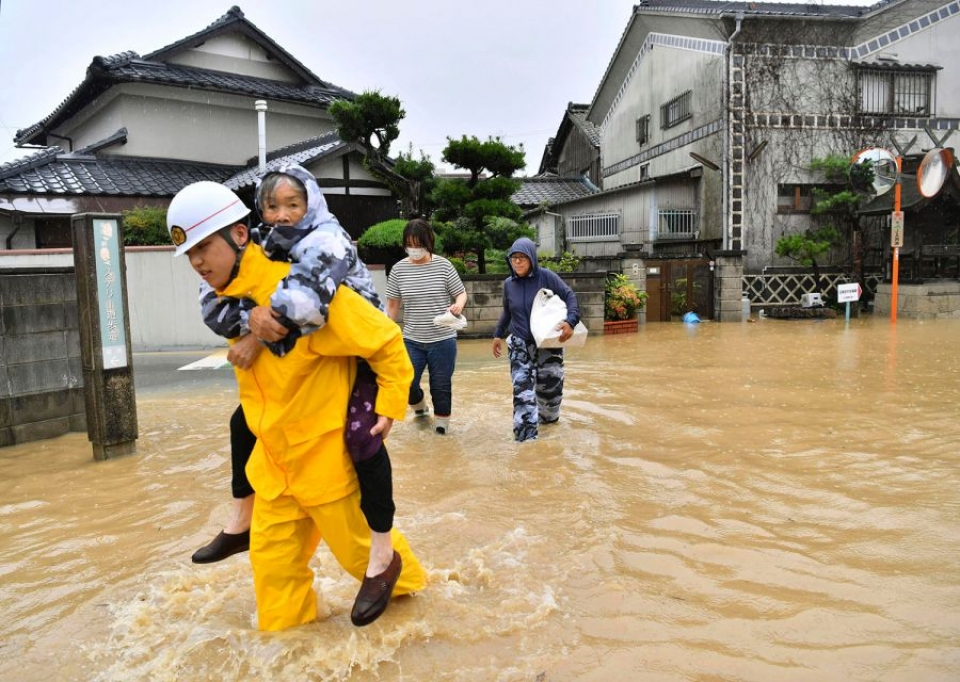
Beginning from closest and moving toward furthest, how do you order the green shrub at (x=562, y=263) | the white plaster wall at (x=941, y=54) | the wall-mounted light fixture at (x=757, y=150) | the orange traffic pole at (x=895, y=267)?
the green shrub at (x=562, y=263)
the orange traffic pole at (x=895, y=267)
the wall-mounted light fixture at (x=757, y=150)
the white plaster wall at (x=941, y=54)

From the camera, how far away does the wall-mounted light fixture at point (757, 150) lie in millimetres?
18688

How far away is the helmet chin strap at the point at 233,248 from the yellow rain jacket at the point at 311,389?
0.02 m

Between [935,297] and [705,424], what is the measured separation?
14.7m

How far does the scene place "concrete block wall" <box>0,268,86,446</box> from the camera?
19.9 feet

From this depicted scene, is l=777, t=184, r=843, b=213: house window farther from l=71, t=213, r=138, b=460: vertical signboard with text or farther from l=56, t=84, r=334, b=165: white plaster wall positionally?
l=71, t=213, r=138, b=460: vertical signboard with text

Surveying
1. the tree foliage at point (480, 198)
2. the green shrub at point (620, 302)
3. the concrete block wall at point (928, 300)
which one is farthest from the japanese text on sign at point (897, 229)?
the tree foliage at point (480, 198)

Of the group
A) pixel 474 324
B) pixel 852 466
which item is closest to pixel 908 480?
pixel 852 466

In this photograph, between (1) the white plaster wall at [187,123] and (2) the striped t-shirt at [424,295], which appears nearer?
(2) the striped t-shirt at [424,295]

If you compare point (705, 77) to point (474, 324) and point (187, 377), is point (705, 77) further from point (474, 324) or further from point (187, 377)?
point (187, 377)

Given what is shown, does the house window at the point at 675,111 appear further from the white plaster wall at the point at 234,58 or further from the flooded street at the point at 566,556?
the flooded street at the point at 566,556

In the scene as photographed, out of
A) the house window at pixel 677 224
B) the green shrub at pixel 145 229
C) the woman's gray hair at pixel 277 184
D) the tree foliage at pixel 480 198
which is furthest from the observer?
the house window at pixel 677 224

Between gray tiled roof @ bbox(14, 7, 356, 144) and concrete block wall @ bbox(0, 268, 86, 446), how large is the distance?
1278cm

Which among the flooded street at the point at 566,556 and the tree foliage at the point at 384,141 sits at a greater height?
the tree foliage at the point at 384,141

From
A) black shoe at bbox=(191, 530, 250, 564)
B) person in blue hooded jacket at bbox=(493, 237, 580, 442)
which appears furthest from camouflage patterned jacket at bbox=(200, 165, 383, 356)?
person in blue hooded jacket at bbox=(493, 237, 580, 442)
